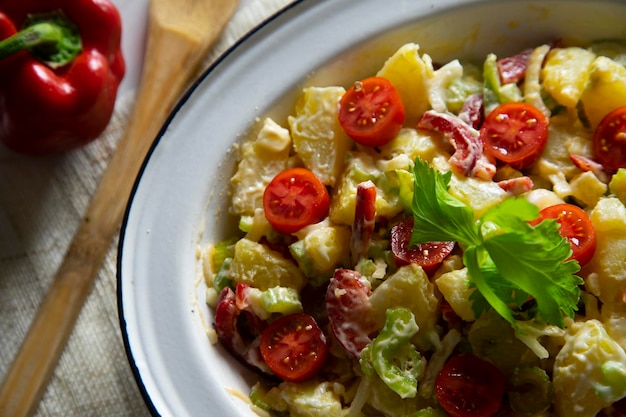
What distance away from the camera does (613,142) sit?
8.21 ft

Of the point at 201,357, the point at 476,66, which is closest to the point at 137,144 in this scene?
the point at 201,357

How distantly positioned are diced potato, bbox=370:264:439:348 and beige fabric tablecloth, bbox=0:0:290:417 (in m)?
1.14

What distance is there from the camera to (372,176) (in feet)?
8.39

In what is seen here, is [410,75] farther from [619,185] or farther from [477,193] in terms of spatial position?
[619,185]

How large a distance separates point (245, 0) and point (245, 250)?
1326 millimetres

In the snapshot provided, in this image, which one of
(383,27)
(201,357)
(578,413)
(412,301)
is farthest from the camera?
(383,27)

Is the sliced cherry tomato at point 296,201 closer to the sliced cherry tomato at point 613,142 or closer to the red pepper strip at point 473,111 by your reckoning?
the red pepper strip at point 473,111

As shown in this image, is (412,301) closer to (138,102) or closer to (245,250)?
(245,250)

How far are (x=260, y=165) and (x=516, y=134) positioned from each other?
910 mm

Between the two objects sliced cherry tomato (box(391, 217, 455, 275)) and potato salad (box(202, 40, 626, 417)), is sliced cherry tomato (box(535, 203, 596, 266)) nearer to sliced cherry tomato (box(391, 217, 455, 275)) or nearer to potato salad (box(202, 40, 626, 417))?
potato salad (box(202, 40, 626, 417))

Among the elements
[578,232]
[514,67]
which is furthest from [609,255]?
[514,67]

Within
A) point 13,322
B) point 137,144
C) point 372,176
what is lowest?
point 13,322

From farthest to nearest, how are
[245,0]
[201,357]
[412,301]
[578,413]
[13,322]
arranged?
[245,0] < [13,322] < [201,357] < [412,301] < [578,413]

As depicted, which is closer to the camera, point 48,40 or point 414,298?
point 414,298
